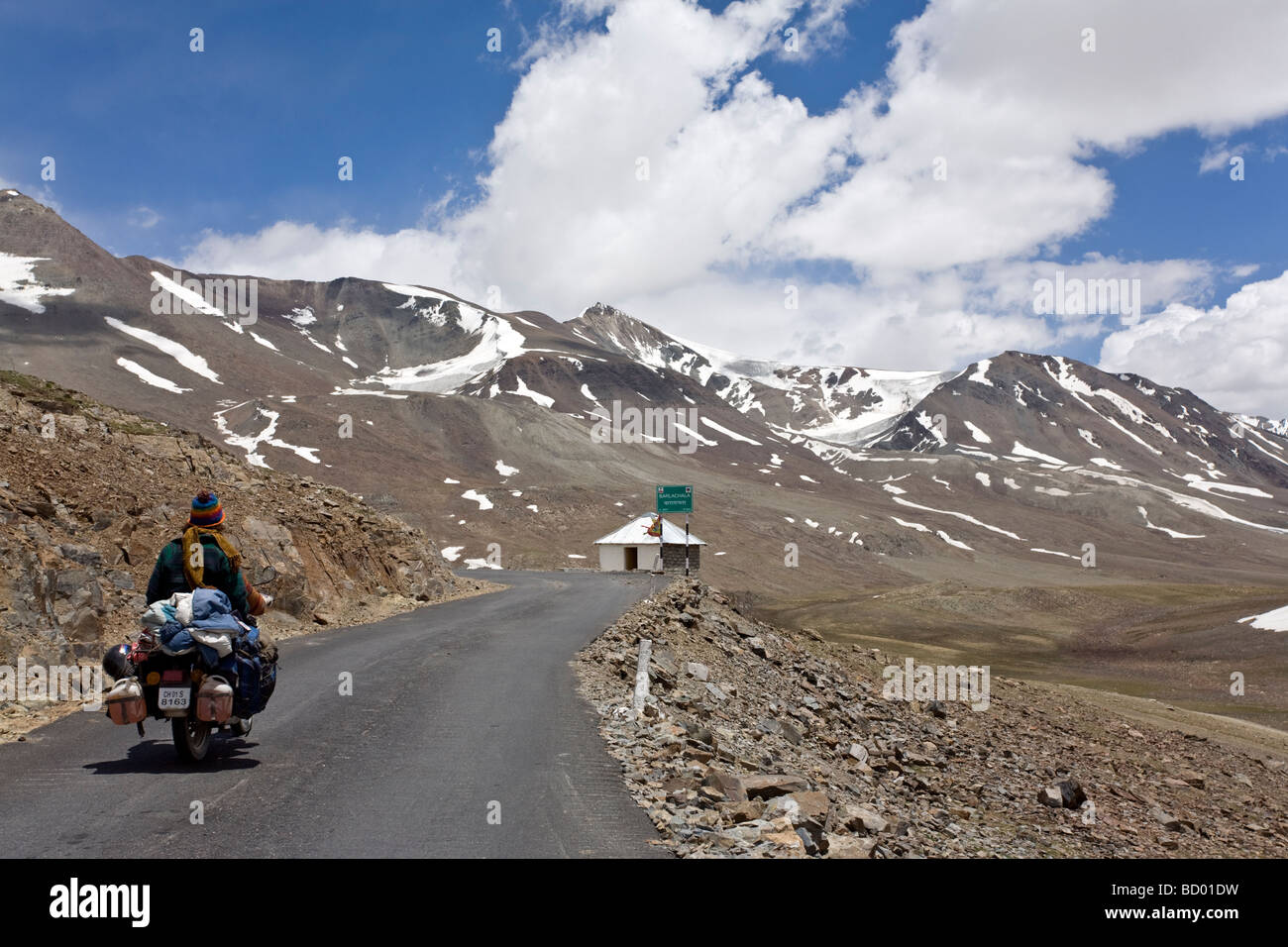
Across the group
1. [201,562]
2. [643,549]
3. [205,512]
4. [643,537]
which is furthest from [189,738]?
[643,537]

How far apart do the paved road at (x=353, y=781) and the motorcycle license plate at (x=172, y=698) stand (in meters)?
0.62

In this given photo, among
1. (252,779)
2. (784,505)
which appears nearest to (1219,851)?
(252,779)

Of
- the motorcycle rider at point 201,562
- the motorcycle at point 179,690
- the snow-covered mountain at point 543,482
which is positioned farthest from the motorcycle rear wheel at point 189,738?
the snow-covered mountain at point 543,482

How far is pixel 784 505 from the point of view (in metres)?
146

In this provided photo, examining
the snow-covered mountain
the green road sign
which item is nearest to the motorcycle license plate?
the green road sign

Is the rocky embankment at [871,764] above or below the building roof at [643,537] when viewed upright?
below

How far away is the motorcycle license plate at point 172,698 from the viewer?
331 inches

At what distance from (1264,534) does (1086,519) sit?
128ft

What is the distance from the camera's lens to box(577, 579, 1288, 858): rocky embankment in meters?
8.80

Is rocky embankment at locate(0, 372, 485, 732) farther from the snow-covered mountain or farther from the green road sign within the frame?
the snow-covered mountain

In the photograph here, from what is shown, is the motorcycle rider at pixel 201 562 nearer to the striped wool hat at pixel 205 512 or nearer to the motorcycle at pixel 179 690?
the striped wool hat at pixel 205 512

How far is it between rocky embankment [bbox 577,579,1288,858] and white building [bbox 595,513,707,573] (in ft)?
106
